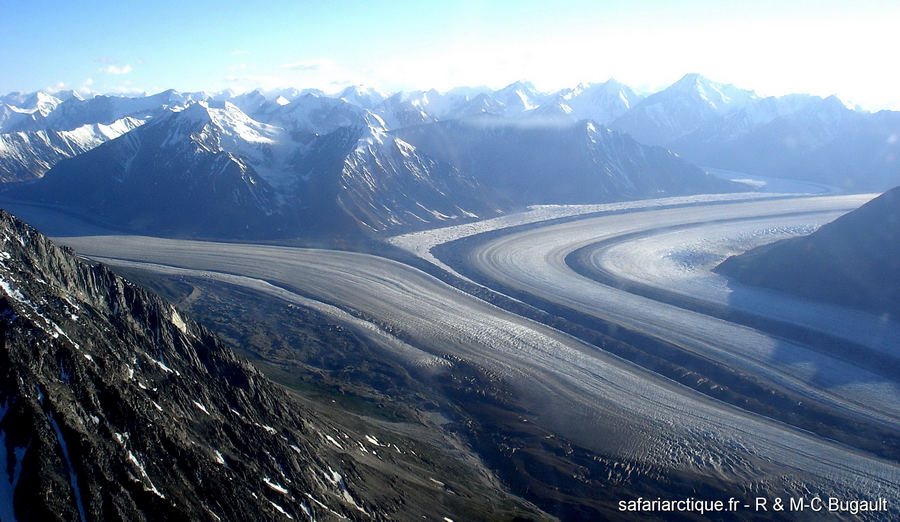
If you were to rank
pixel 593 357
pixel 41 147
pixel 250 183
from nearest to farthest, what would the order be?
pixel 593 357
pixel 250 183
pixel 41 147

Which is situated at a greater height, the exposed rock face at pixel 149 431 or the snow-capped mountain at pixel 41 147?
the snow-capped mountain at pixel 41 147

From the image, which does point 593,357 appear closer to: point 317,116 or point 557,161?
point 557,161

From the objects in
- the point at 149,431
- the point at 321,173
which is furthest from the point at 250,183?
the point at 149,431

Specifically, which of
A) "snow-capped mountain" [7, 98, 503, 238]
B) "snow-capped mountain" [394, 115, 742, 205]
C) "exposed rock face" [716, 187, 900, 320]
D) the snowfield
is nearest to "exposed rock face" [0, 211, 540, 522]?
the snowfield

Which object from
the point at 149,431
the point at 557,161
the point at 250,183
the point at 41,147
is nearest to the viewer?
the point at 149,431

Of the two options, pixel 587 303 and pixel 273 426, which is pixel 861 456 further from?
pixel 273 426

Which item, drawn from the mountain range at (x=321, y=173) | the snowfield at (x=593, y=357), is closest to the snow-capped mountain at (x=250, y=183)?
the mountain range at (x=321, y=173)

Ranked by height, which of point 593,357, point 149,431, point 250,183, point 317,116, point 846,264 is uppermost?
Result: point 317,116

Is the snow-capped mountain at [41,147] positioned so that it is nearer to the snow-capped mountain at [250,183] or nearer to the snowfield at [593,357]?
the snow-capped mountain at [250,183]
